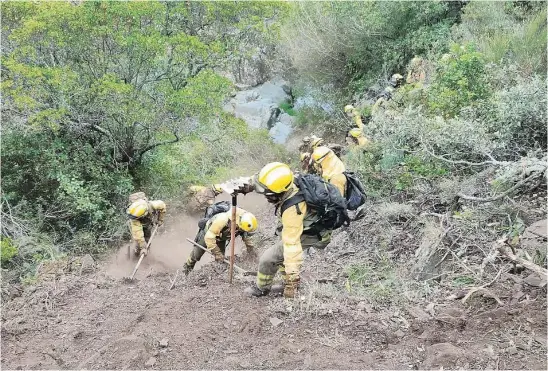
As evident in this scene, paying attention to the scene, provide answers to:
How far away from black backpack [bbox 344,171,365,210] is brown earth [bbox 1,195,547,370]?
93cm

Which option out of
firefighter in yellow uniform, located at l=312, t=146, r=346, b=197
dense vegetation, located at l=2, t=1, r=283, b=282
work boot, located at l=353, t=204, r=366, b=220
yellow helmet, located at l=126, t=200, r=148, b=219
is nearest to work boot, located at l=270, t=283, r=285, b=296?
firefighter in yellow uniform, located at l=312, t=146, r=346, b=197

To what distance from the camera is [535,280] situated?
396 cm

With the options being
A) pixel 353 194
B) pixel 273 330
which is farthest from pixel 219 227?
pixel 273 330

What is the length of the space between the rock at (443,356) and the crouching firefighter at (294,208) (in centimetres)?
142

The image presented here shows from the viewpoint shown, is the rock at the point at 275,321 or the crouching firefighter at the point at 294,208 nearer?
the rock at the point at 275,321

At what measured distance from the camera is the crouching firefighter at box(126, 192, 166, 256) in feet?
24.0

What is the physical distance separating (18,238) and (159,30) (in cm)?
498

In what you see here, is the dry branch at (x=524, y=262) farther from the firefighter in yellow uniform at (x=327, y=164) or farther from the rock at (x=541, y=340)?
the firefighter in yellow uniform at (x=327, y=164)

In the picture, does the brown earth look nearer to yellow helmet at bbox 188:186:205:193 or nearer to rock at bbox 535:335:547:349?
rock at bbox 535:335:547:349

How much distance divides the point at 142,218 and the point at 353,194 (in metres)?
3.94

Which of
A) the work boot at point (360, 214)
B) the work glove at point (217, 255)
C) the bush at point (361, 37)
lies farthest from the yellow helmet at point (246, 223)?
the bush at point (361, 37)

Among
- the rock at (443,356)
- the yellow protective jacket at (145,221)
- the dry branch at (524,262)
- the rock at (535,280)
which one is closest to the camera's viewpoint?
the rock at (443,356)

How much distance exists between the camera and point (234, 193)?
462 centimetres

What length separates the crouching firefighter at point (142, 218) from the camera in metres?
7.31
